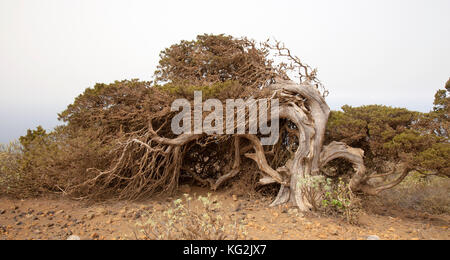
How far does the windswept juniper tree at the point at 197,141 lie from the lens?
6.19 metres

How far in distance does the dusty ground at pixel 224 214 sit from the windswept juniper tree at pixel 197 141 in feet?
1.36

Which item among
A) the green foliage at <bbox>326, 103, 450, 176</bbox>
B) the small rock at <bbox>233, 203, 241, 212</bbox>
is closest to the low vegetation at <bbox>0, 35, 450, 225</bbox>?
the green foliage at <bbox>326, 103, 450, 176</bbox>

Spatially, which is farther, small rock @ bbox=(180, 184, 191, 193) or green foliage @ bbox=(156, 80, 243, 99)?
small rock @ bbox=(180, 184, 191, 193)

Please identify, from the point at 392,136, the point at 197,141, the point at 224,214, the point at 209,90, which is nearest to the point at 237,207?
the point at 224,214

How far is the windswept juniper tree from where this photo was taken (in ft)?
20.3

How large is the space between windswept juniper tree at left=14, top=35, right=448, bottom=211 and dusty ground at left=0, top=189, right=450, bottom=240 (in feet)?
1.36

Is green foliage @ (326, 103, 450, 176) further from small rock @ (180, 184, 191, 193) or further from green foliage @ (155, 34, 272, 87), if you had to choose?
small rock @ (180, 184, 191, 193)

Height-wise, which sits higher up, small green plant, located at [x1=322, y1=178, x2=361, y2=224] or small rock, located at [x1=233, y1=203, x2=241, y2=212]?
small green plant, located at [x1=322, y1=178, x2=361, y2=224]

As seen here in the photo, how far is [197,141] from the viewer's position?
268 inches

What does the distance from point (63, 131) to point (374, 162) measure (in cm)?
705

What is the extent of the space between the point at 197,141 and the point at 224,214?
169cm

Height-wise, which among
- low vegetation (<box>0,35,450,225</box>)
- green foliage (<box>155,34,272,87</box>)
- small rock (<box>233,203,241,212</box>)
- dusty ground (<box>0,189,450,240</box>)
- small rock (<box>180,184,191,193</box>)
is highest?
green foliage (<box>155,34,272,87</box>)

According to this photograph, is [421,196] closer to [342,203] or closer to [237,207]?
[342,203]
